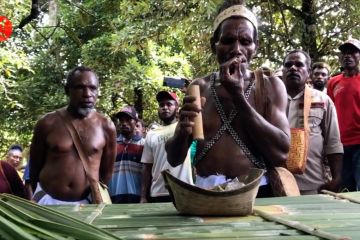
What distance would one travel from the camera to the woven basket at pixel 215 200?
2.13 meters

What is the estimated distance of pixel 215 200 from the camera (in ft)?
7.01

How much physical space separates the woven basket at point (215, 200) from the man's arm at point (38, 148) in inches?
83.2

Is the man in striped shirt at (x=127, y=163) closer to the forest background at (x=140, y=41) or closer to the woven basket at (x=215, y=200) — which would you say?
the forest background at (x=140, y=41)

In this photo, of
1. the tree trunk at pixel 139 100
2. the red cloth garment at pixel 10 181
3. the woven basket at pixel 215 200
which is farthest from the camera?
the tree trunk at pixel 139 100

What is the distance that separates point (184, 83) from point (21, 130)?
10316 millimetres

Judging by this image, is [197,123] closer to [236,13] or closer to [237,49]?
[237,49]

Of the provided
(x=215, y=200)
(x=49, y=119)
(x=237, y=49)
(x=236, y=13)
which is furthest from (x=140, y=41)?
(x=215, y=200)

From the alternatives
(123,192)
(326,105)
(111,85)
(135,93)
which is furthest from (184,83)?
(135,93)

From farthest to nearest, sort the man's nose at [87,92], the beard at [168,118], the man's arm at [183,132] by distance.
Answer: the beard at [168,118], the man's nose at [87,92], the man's arm at [183,132]

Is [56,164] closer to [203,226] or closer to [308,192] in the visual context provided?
[308,192]

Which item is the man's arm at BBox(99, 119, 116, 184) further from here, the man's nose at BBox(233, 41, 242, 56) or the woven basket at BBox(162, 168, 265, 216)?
the woven basket at BBox(162, 168, 265, 216)

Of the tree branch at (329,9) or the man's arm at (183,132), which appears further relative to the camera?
the tree branch at (329,9)

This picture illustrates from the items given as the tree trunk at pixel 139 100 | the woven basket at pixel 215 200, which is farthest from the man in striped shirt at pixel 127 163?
the tree trunk at pixel 139 100

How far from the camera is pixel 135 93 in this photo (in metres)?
11.9
